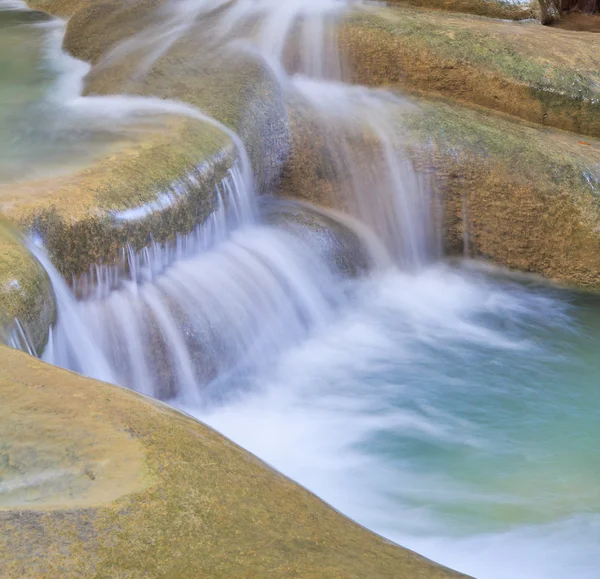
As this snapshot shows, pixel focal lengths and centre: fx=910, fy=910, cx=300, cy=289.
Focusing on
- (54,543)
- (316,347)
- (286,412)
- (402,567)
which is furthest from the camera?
(316,347)

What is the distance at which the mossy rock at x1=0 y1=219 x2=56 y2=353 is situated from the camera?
3.72 meters

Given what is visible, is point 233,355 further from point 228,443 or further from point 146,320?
point 228,443

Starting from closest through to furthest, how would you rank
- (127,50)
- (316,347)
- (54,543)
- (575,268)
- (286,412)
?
(54,543)
(286,412)
(316,347)
(575,268)
(127,50)

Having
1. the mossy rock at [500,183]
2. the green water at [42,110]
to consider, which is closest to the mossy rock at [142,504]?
the green water at [42,110]

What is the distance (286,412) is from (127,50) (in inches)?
150

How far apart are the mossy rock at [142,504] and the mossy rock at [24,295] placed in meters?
0.85

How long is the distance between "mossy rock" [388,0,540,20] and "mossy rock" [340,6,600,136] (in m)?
0.80

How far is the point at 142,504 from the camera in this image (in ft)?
7.73

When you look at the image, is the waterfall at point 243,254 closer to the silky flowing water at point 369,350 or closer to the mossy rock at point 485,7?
the silky flowing water at point 369,350

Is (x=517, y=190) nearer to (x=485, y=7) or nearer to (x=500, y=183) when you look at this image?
→ (x=500, y=183)

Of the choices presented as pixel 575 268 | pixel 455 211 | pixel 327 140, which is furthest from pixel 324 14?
pixel 575 268

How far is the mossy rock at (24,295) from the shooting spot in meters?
3.72

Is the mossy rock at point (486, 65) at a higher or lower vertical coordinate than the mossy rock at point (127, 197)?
higher

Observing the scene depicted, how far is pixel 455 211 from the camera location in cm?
662
